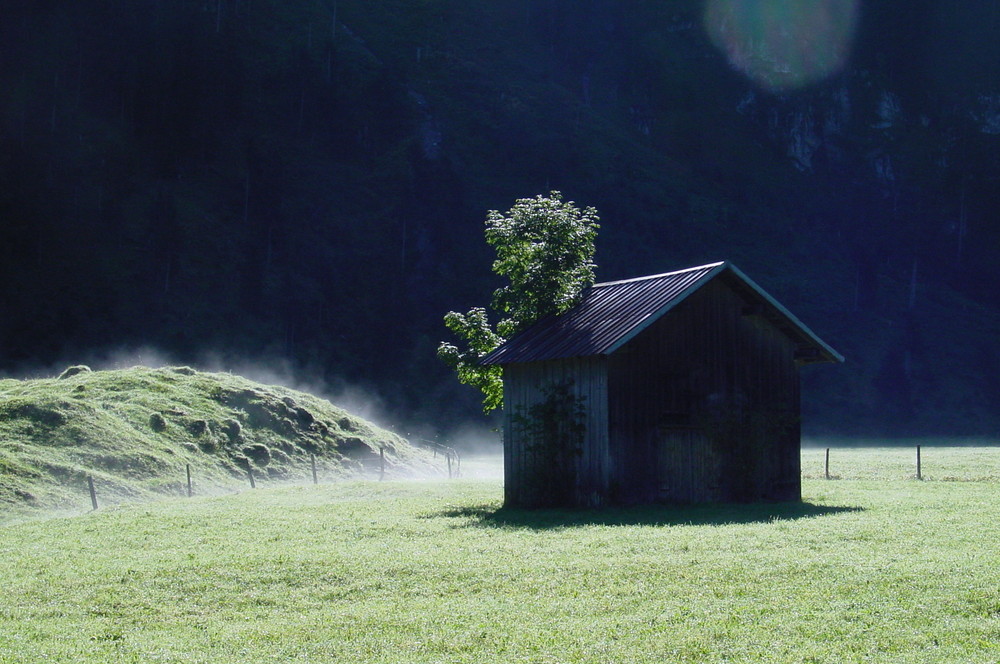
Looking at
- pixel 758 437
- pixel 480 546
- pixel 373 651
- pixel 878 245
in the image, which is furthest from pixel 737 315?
pixel 878 245

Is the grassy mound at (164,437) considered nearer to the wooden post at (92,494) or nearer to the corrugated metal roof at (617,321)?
the wooden post at (92,494)

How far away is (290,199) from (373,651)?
93964mm

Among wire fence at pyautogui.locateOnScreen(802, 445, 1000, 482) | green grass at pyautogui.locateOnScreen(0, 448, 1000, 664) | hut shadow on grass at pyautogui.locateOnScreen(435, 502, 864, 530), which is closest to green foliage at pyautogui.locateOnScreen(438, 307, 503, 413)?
hut shadow on grass at pyautogui.locateOnScreen(435, 502, 864, 530)

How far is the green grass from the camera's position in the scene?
468 inches

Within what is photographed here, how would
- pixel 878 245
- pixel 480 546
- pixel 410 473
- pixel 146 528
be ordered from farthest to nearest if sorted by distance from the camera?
pixel 878 245
pixel 410 473
pixel 146 528
pixel 480 546

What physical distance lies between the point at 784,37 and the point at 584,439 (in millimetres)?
117785

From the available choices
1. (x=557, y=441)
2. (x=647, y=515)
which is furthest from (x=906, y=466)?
(x=647, y=515)

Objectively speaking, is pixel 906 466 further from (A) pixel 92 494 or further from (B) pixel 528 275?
(A) pixel 92 494

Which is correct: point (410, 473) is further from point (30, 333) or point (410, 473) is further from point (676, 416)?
point (30, 333)

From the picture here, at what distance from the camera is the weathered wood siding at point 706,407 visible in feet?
92.6

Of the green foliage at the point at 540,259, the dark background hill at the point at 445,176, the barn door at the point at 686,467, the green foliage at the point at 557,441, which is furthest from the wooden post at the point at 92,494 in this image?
the dark background hill at the point at 445,176

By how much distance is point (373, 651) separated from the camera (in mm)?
11906

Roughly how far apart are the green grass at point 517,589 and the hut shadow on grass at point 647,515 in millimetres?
217

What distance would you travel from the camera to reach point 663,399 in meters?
28.7
